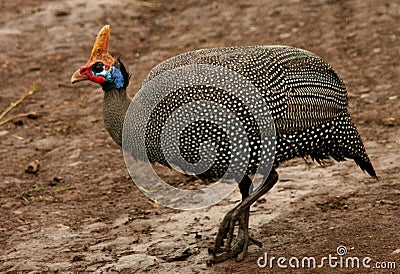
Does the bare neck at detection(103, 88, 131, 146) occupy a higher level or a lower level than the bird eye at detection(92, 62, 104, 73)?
lower

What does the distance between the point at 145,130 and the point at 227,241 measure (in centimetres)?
77

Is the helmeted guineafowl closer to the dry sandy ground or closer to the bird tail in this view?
the bird tail

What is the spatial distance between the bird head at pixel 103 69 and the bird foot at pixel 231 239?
3.19 feet

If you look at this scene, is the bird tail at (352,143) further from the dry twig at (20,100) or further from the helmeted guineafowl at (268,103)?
the dry twig at (20,100)

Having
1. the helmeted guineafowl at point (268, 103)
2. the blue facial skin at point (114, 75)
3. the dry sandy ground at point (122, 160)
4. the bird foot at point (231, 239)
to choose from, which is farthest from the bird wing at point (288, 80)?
the dry sandy ground at point (122, 160)

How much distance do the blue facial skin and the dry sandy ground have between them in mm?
940

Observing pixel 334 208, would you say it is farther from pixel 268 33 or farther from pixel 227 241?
pixel 268 33

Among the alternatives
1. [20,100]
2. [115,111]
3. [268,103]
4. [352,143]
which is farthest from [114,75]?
[20,100]

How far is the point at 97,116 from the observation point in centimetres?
601

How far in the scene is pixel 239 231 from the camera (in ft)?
12.6

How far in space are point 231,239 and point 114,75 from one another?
44.4 inches

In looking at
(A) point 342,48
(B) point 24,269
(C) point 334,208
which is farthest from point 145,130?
(A) point 342,48

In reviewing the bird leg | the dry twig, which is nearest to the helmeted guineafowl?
the bird leg

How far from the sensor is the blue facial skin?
12.5 ft
